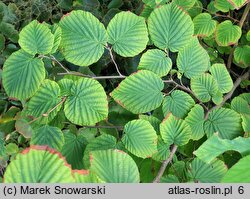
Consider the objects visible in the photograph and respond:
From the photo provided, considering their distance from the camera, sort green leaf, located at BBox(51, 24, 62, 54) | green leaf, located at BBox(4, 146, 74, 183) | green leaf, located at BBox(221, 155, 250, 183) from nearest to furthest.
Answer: green leaf, located at BBox(4, 146, 74, 183) < green leaf, located at BBox(221, 155, 250, 183) < green leaf, located at BBox(51, 24, 62, 54)

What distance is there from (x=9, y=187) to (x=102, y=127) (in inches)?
13.5

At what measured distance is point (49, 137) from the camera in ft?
2.29

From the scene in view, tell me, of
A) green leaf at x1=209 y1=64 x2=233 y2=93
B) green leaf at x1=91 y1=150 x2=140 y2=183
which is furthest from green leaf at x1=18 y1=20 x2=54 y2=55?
green leaf at x1=209 y1=64 x2=233 y2=93

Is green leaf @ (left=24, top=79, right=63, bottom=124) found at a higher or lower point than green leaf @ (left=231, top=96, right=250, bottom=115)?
higher

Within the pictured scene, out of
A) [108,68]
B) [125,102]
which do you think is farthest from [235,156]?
[108,68]

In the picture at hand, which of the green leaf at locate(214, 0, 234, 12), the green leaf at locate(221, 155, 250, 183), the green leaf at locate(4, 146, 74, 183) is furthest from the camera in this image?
the green leaf at locate(214, 0, 234, 12)

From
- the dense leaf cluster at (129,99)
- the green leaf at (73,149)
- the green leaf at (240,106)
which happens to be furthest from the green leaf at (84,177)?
the green leaf at (240,106)

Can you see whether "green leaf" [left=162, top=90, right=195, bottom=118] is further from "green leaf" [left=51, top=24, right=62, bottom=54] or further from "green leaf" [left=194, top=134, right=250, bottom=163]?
"green leaf" [left=51, top=24, right=62, bottom=54]

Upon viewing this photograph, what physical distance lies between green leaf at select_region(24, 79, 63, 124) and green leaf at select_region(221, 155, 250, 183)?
1.06 ft

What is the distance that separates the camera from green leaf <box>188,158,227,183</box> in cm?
70

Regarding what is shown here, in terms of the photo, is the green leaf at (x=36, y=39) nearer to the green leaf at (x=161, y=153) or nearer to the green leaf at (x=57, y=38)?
the green leaf at (x=57, y=38)

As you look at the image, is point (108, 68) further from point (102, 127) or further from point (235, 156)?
point (235, 156)

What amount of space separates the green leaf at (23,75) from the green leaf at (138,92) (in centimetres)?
15

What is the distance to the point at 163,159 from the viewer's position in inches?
29.5
